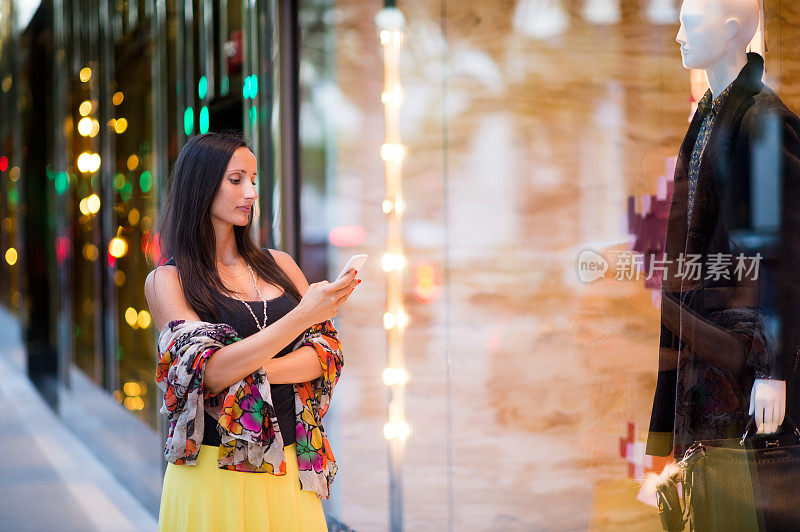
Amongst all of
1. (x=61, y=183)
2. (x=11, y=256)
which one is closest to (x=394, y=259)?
(x=61, y=183)

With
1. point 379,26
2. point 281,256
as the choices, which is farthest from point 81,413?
point 281,256

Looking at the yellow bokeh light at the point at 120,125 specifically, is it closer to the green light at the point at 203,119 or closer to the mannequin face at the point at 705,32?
the green light at the point at 203,119

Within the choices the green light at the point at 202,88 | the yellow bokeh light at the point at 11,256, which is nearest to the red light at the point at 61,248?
the green light at the point at 202,88

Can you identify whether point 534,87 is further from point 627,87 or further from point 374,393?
point 374,393

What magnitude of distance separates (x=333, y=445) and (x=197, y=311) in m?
1.49

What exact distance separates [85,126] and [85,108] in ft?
0.41

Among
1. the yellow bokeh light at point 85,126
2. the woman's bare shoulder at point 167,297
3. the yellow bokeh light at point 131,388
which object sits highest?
the yellow bokeh light at point 85,126

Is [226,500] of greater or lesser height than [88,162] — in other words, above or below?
below

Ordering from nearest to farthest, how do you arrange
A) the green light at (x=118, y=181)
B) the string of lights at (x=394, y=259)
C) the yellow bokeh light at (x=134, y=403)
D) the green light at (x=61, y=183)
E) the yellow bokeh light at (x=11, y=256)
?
the string of lights at (x=394, y=259) < the yellow bokeh light at (x=134, y=403) < the green light at (x=118, y=181) < the green light at (x=61, y=183) < the yellow bokeh light at (x=11, y=256)

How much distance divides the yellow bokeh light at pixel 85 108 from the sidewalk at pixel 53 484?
7.23 ft

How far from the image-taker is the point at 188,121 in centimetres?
381

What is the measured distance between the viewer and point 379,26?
9.48 ft

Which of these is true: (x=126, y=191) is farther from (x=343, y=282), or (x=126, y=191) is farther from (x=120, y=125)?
(x=343, y=282)

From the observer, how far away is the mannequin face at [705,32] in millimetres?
1481
